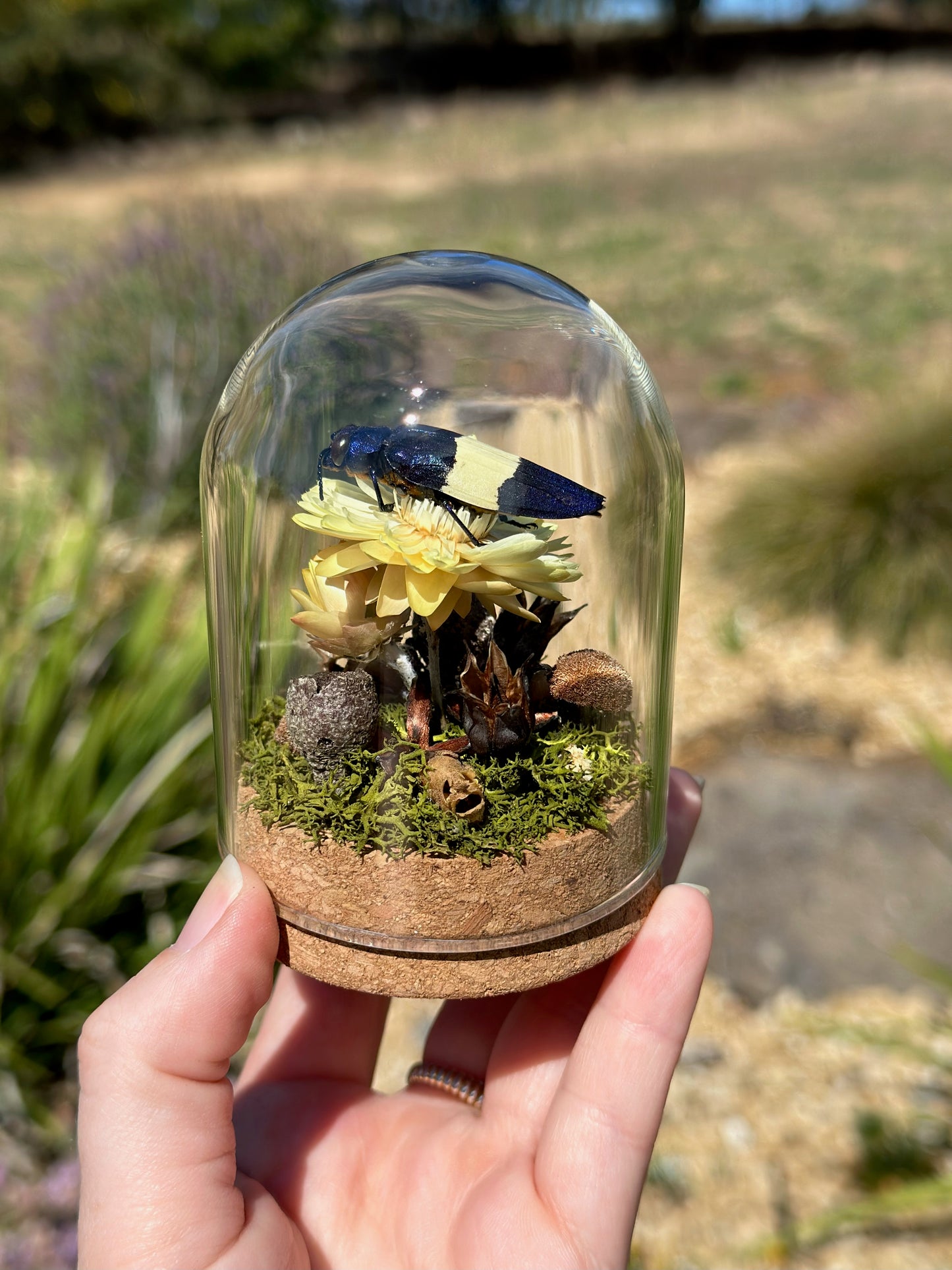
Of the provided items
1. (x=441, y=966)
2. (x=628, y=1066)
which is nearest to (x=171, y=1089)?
(x=441, y=966)

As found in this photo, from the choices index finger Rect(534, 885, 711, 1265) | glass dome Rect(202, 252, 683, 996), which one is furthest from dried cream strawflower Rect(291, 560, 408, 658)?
index finger Rect(534, 885, 711, 1265)

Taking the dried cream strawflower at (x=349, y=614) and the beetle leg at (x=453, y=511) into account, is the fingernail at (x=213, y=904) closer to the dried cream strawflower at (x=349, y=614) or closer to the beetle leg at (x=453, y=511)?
the dried cream strawflower at (x=349, y=614)

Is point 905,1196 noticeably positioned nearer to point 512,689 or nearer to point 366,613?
point 512,689

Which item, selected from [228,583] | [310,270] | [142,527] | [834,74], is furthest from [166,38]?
[228,583]

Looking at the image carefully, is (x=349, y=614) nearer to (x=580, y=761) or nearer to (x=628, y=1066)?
(x=580, y=761)

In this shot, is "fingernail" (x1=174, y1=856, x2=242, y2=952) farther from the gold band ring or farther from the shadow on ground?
the shadow on ground
